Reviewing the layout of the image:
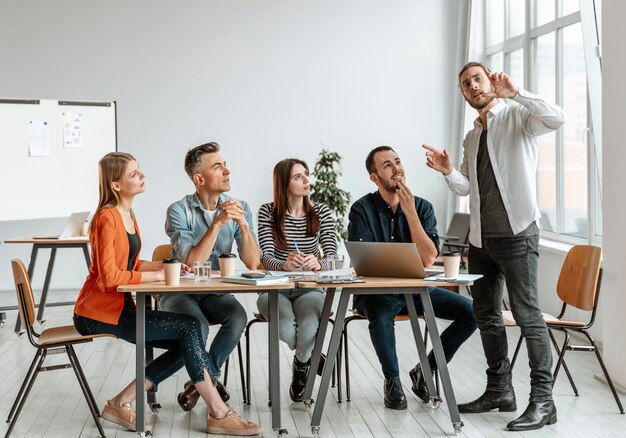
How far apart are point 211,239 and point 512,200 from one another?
1.47 metres

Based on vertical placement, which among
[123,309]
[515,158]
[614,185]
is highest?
[515,158]

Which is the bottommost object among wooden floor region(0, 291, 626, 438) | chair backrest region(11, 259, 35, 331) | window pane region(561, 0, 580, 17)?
wooden floor region(0, 291, 626, 438)

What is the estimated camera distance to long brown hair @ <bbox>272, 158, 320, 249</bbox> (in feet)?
14.1

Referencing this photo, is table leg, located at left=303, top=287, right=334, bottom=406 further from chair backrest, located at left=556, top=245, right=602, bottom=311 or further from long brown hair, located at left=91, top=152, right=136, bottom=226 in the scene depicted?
chair backrest, located at left=556, top=245, right=602, bottom=311

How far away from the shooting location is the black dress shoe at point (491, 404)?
3.89 metres

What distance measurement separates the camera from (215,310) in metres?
3.97

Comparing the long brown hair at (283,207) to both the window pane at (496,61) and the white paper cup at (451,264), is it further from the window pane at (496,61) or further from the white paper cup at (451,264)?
the window pane at (496,61)

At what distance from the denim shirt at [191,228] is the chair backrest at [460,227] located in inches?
145

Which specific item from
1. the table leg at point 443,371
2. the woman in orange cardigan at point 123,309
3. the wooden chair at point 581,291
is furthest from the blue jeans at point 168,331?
the wooden chair at point 581,291

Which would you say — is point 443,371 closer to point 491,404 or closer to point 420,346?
point 420,346

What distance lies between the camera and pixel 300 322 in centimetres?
400

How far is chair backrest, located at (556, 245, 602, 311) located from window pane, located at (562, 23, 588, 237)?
2.22 meters

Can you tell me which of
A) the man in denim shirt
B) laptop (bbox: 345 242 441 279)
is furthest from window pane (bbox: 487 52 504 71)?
laptop (bbox: 345 242 441 279)

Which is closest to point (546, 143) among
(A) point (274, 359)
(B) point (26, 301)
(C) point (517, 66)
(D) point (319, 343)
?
(C) point (517, 66)
